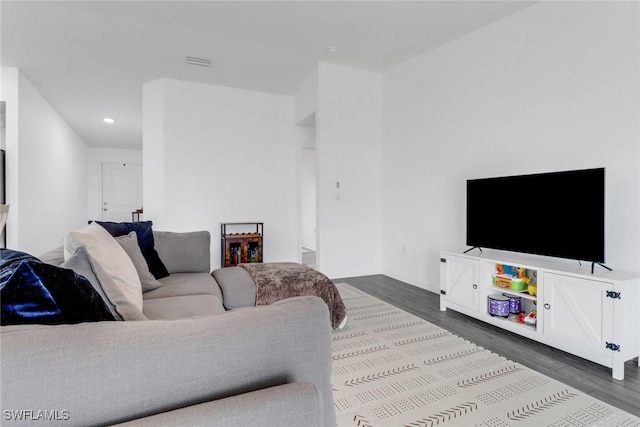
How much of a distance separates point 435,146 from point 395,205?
1.02 m

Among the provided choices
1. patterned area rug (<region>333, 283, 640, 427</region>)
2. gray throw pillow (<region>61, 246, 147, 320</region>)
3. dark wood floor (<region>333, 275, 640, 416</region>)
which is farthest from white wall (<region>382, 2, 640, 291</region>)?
gray throw pillow (<region>61, 246, 147, 320</region>)

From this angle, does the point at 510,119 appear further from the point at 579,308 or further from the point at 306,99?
the point at 306,99

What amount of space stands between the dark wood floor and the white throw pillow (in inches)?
95.3

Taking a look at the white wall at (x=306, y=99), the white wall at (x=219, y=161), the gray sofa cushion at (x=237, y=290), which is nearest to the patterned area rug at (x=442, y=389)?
the gray sofa cushion at (x=237, y=290)

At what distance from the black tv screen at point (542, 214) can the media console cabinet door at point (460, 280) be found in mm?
285

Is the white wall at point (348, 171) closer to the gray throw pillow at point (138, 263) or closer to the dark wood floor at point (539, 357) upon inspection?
the dark wood floor at point (539, 357)

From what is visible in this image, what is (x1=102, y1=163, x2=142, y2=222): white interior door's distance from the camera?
9328 mm

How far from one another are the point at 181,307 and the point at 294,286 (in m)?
0.96

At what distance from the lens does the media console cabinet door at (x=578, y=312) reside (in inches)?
83.0

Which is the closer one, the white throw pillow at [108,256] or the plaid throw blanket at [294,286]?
the white throw pillow at [108,256]

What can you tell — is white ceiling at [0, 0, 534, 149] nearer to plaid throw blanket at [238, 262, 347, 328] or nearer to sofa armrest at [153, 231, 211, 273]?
sofa armrest at [153, 231, 211, 273]

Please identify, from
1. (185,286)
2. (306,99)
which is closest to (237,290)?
(185,286)

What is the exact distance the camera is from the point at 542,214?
2686mm

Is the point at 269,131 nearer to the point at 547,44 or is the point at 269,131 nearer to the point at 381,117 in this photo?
the point at 381,117
